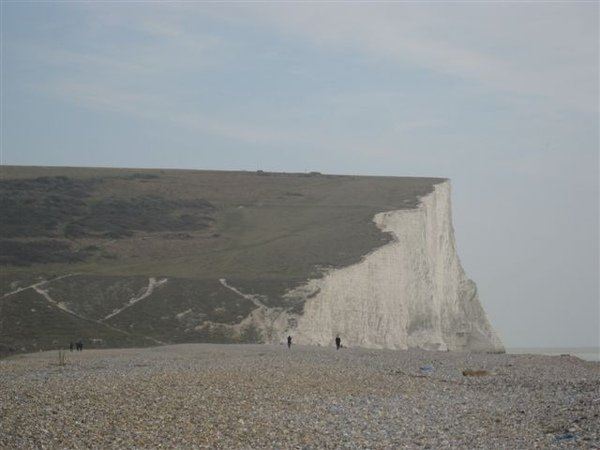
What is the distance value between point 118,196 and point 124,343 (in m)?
41.8

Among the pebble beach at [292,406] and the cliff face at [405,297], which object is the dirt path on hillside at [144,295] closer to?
the cliff face at [405,297]

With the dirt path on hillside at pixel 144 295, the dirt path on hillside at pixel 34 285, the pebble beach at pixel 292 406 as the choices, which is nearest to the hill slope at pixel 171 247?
the dirt path on hillside at pixel 34 285

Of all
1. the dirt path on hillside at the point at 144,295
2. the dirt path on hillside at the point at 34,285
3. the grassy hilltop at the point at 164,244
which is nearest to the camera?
the grassy hilltop at the point at 164,244

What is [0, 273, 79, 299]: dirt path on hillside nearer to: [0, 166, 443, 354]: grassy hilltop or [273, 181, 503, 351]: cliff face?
[0, 166, 443, 354]: grassy hilltop

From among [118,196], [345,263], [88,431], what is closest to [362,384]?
[88,431]

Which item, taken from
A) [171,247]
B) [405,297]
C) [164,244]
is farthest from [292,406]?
[164,244]

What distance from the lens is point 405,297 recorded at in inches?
2490

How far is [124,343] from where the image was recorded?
45.7 metres

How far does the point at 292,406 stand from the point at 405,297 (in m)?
43.5

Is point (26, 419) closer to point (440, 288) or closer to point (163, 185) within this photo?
point (440, 288)

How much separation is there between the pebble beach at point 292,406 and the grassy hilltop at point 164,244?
16669 millimetres

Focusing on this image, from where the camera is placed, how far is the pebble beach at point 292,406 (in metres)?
16.7

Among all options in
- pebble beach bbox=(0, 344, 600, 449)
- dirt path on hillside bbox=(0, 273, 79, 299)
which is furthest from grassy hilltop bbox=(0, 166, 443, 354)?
pebble beach bbox=(0, 344, 600, 449)

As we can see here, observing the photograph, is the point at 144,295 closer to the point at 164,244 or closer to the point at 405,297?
the point at 164,244
